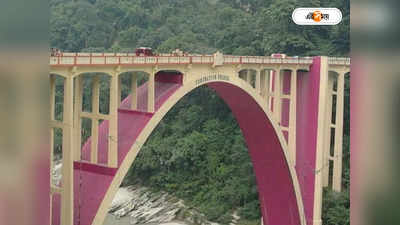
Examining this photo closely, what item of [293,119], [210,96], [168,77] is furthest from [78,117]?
[210,96]

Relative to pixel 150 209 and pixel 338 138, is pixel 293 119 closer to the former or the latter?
pixel 338 138

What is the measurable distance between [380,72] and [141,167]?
1973cm

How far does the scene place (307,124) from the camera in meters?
13.0

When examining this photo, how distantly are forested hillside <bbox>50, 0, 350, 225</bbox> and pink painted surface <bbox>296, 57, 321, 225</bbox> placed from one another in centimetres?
158

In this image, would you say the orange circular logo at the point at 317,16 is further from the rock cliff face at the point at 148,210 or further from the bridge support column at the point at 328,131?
the rock cliff face at the point at 148,210

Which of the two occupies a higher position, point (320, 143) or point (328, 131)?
point (328, 131)

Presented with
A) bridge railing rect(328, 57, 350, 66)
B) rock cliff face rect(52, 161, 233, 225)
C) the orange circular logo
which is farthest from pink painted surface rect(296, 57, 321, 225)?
the orange circular logo

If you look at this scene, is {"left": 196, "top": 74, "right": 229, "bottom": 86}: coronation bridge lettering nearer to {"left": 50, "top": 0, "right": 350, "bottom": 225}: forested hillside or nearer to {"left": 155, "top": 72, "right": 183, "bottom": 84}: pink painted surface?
{"left": 155, "top": 72, "right": 183, "bottom": 84}: pink painted surface

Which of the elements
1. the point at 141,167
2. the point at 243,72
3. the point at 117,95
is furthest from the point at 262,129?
the point at 141,167

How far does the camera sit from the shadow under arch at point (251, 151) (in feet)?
23.6

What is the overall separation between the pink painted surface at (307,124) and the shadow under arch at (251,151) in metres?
0.48

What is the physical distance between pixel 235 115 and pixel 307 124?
1.54 metres

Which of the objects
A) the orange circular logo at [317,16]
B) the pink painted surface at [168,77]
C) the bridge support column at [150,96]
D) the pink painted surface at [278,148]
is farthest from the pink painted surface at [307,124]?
the orange circular logo at [317,16]

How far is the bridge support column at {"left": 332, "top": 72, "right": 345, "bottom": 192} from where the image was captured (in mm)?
13484
